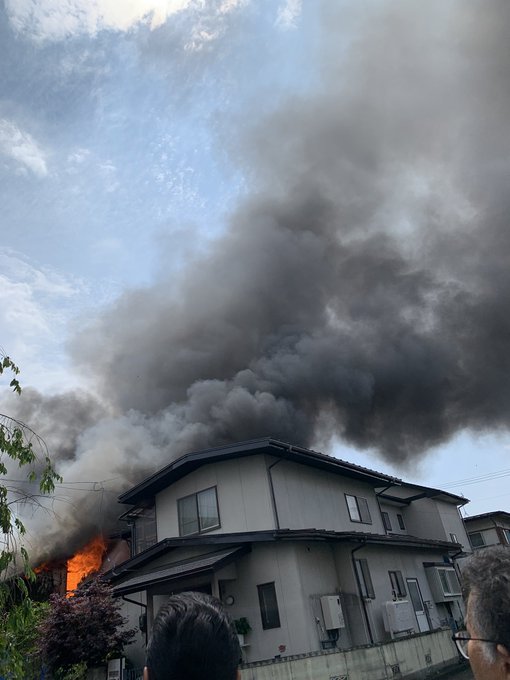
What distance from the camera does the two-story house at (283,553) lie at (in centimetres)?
1121

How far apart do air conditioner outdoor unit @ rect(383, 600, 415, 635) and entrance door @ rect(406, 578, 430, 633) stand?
210 centimetres

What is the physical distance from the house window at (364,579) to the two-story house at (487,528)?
1753 centimetres

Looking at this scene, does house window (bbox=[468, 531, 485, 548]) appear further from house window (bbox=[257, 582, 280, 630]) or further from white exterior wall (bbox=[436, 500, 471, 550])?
house window (bbox=[257, 582, 280, 630])

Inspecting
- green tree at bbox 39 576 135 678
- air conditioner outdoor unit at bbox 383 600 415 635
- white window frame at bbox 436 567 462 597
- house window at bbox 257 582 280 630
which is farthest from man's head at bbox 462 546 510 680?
white window frame at bbox 436 567 462 597

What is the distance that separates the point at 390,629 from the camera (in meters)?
12.4

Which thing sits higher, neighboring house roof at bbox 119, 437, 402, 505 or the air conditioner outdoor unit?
neighboring house roof at bbox 119, 437, 402, 505

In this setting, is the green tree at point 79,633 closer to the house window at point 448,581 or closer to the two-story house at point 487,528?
the house window at point 448,581

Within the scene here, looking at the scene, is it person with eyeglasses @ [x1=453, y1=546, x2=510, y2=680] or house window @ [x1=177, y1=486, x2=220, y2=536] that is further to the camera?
house window @ [x1=177, y1=486, x2=220, y2=536]

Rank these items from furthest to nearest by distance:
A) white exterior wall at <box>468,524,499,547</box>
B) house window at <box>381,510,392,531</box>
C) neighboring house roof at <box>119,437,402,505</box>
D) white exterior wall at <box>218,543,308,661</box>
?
white exterior wall at <box>468,524,499,547</box>
house window at <box>381,510,392,531</box>
neighboring house roof at <box>119,437,402,505</box>
white exterior wall at <box>218,543,308,661</box>

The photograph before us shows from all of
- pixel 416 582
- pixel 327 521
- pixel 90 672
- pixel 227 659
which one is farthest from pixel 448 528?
pixel 227 659

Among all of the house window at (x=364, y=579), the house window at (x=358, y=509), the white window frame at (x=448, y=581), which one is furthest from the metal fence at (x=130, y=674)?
the white window frame at (x=448, y=581)

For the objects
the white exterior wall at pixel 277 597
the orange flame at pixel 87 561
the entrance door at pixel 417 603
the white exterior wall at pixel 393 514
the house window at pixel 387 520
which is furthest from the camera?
the orange flame at pixel 87 561

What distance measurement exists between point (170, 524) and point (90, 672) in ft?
14.5

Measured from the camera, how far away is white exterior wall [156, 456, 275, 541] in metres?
12.8
